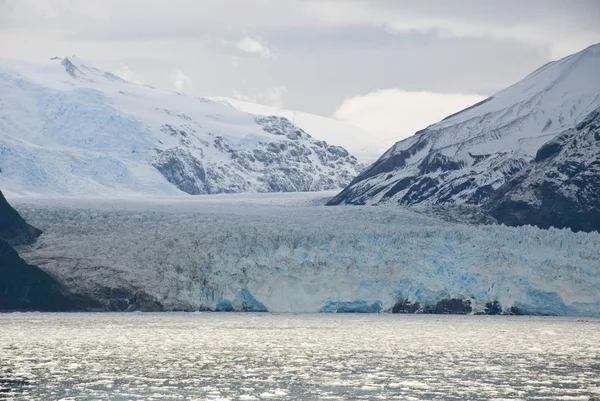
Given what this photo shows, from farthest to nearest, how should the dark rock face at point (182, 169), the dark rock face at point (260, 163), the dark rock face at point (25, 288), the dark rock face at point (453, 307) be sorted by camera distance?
the dark rock face at point (260, 163) < the dark rock face at point (182, 169) < the dark rock face at point (453, 307) < the dark rock face at point (25, 288)

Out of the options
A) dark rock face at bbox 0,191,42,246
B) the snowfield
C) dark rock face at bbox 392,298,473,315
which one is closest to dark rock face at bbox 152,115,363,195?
dark rock face at bbox 0,191,42,246

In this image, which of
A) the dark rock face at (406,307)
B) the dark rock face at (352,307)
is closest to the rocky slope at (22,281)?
the dark rock face at (352,307)

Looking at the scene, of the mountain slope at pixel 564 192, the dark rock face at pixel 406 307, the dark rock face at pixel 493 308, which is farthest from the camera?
the mountain slope at pixel 564 192

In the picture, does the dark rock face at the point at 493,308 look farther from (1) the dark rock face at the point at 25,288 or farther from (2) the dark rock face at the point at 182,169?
(2) the dark rock face at the point at 182,169

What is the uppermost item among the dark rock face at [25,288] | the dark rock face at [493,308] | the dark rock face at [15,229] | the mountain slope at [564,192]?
the mountain slope at [564,192]

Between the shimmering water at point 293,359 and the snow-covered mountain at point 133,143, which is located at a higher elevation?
the snow-covered mountain at point 133,143

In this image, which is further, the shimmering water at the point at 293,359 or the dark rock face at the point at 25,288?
the dark rock face at the point at 25,288
